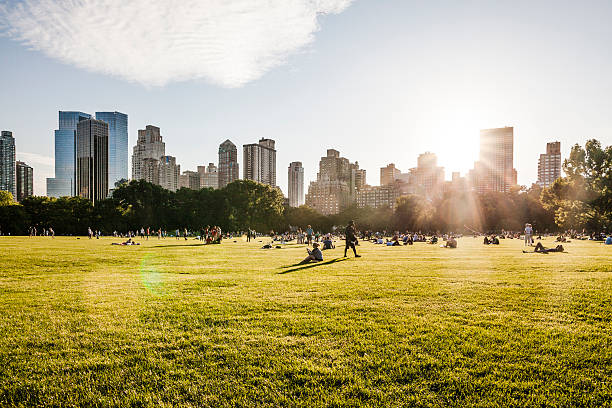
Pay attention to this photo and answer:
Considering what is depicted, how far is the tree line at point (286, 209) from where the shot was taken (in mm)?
55531

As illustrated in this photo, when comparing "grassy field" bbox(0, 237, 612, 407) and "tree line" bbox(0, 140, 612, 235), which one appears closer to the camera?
"grassy field" bbox(0, 237, 612, 407)

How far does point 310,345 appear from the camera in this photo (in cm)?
624

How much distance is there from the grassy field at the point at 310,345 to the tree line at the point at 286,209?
55737 millimetres

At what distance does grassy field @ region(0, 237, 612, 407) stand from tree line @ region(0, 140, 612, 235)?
5574 centimetres

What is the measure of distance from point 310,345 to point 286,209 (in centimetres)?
12129

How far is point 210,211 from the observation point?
9169cm

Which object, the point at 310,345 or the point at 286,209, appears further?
the point at 286,209

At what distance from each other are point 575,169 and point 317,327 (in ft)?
221

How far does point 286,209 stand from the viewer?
418ft

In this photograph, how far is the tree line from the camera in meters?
55.5

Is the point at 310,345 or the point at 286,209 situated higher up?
the point at 286,209

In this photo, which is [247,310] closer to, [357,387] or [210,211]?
[357,387]

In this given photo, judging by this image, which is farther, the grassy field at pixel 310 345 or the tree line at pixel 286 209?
the tree line at pixel 286 209

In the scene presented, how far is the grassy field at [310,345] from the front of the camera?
190 inches
